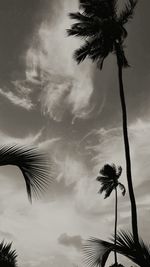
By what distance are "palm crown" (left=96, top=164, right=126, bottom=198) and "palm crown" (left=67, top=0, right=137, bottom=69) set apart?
78.0ft

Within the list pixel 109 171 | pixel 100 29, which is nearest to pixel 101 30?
pixel 100 29

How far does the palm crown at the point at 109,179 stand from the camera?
38.6 meters

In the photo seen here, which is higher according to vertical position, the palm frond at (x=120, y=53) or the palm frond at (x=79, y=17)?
the palm frond at (x=79, y=17)

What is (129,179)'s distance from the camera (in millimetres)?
13023

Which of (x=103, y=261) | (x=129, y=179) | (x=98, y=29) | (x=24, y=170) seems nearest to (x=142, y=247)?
(x=103, y=261)

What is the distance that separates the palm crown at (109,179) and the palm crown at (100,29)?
2376 centimetres

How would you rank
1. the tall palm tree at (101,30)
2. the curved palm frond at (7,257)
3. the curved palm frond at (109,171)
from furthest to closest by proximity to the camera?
the curved palm frond at (109,171), the tall palm tree at (101,30), the curved palm frond at (7,257)

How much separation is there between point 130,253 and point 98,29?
1357 centimetres

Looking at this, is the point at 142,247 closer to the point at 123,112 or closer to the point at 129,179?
the point at 129,179

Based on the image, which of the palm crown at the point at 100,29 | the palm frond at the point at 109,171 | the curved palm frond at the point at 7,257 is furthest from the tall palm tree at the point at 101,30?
the palm frond at the point at 109,171

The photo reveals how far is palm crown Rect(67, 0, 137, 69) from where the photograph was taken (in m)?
15.6

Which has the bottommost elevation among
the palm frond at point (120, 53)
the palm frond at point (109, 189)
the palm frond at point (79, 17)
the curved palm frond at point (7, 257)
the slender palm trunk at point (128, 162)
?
the curved palm frond at point (7, 257)

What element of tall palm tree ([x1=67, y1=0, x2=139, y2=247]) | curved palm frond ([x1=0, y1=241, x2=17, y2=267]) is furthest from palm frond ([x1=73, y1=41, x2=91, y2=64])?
curved palm frond ([x1=0, y1=241, x2=17, y2=267])

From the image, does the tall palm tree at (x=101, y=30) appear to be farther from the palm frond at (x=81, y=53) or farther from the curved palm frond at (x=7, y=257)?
the curved palm frond at (x=7, y=257)
